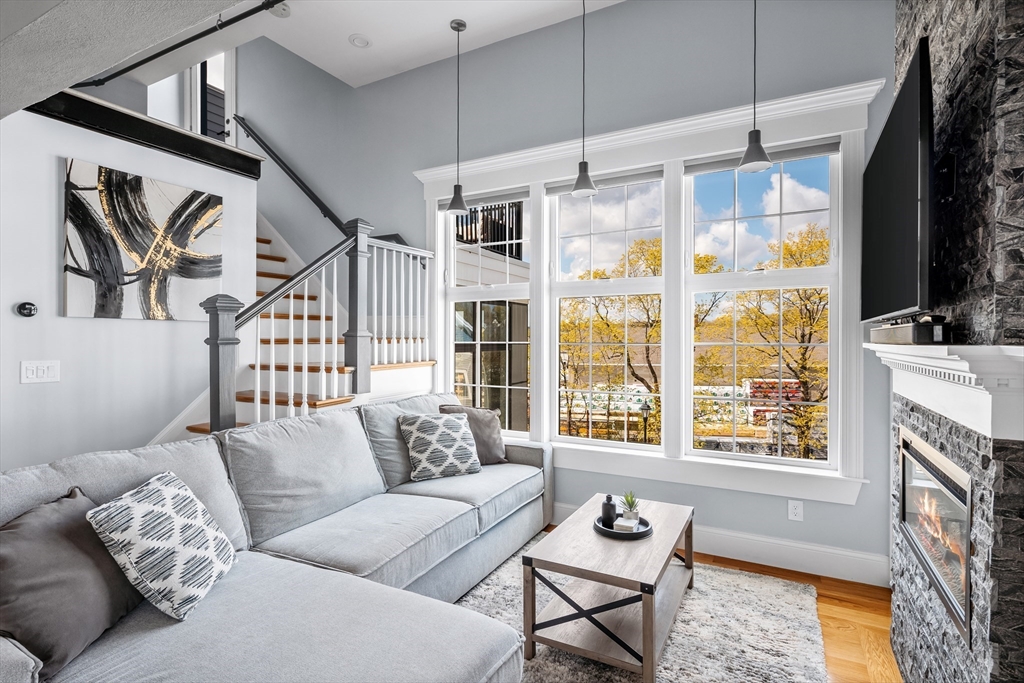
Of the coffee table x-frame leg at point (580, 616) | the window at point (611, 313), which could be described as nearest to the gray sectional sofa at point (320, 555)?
the coffee table x-frame leg at point (580, 616)

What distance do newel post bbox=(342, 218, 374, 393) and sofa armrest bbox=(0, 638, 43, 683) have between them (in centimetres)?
214

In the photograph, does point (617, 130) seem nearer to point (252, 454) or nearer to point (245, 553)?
point (252, 454)

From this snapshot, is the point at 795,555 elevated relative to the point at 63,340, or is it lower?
lower

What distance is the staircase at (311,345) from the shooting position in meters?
3.03

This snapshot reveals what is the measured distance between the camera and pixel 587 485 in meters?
3.48

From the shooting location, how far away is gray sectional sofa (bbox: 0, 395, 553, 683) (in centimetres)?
131

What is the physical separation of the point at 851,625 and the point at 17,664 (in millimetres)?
2882

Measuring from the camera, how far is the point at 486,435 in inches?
130

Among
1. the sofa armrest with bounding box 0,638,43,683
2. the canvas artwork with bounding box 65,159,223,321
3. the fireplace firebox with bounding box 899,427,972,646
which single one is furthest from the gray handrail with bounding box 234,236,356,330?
the fireplace firebox with bounding box 899,427,972,646

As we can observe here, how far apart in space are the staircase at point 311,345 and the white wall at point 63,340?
1.14 ft

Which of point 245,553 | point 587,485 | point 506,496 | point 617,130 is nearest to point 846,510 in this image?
point 587,485

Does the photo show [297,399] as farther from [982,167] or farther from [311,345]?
[982,167]

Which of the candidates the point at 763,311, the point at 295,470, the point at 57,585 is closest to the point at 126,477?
the point at 57,585

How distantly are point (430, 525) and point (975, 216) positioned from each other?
215 cm
